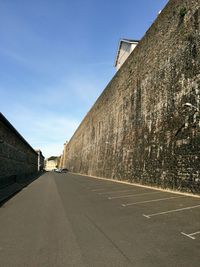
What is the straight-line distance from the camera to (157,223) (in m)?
8.19

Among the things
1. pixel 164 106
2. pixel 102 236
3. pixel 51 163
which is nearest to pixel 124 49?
pixel 164 106

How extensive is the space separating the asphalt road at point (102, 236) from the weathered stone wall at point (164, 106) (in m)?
4.32

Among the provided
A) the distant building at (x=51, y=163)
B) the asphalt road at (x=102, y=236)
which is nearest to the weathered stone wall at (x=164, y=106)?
the asphalt road at (x=102, y=236)

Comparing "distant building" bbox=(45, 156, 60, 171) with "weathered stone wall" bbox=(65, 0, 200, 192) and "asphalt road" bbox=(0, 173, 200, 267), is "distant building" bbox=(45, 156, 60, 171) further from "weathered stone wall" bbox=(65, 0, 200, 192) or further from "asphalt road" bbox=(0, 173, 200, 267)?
"asphalt road" bbox=(0, 173, 200, 267)

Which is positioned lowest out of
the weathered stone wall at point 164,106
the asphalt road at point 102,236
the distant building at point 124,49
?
the asphalt road at point 102,236

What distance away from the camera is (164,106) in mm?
18047

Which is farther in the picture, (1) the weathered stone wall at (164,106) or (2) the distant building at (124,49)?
(2) the distant building at (124,49)

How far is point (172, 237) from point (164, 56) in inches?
563

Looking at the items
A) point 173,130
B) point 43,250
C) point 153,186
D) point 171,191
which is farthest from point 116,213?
point 153,186

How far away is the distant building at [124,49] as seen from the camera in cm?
4412

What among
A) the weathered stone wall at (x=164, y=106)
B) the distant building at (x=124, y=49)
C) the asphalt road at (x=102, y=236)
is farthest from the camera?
the distant building at (x=124, y=49)

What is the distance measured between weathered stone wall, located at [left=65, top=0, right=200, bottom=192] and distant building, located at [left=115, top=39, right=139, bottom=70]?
15373mm

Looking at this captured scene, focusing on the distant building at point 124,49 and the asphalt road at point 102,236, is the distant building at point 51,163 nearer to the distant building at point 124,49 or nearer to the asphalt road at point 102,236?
the distant building at point 124,49

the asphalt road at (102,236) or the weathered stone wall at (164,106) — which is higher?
the weathered stone wall at (164,106)
